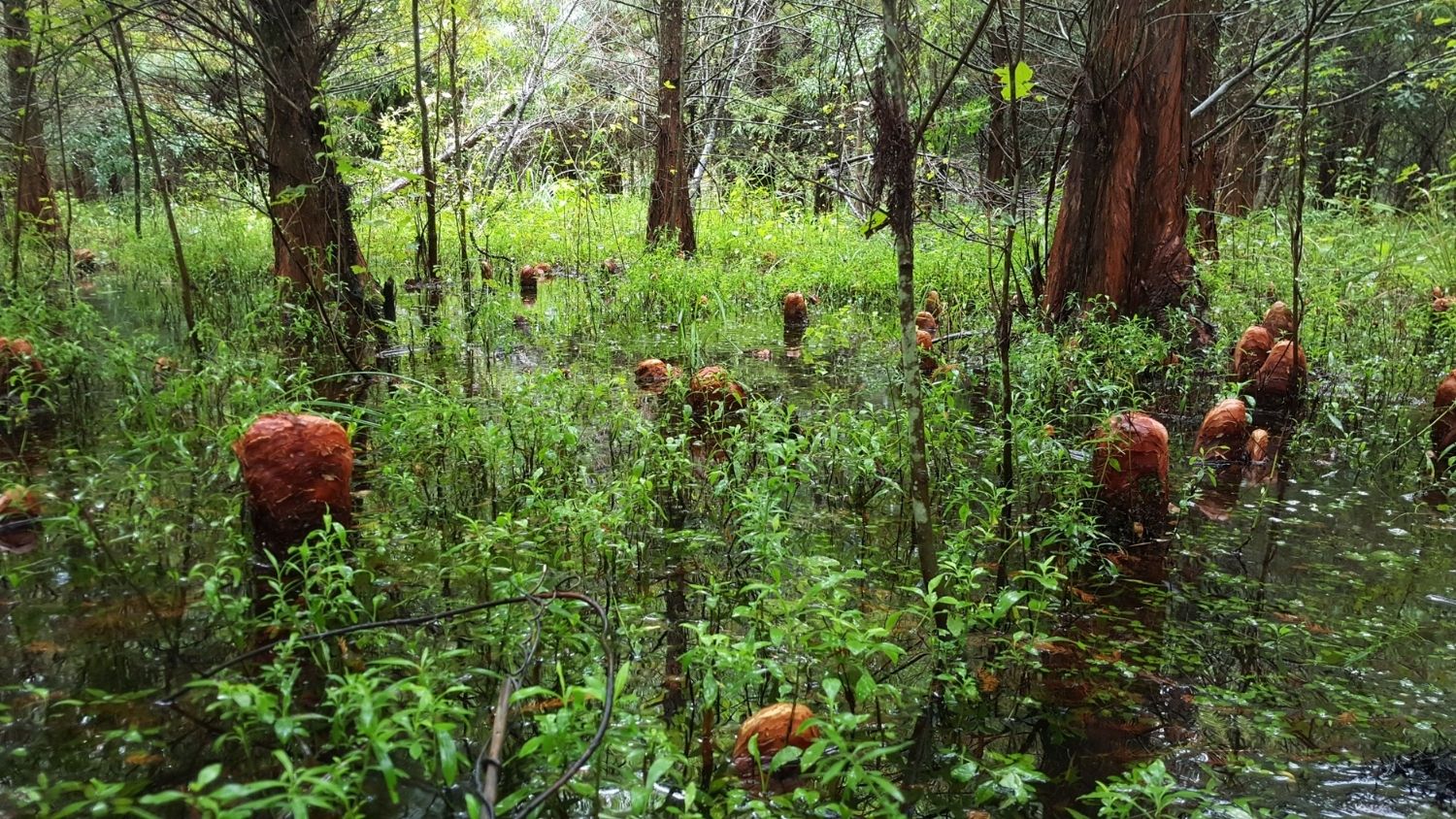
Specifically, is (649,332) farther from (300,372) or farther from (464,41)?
(464,41)

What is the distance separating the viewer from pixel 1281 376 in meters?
5.07

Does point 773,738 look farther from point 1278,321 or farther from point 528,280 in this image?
point 528,280

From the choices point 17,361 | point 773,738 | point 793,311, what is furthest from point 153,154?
point 793,311

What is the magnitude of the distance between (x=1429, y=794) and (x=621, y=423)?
3091 millimetres

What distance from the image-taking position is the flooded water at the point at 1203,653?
1.94 metres

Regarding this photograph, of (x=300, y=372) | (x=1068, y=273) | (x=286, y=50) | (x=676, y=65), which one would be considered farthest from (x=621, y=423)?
(x=676, y=65)

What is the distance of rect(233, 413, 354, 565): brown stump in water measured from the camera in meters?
2.89

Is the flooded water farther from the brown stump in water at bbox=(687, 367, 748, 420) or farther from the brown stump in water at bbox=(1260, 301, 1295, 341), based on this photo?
the brown stump in water at bbox=(1260, 301, 1295, 341)

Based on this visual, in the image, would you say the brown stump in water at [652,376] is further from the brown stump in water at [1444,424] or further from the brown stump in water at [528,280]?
the brown stump in water at [528,280]

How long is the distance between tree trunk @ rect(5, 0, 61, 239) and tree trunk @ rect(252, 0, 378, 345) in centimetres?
183

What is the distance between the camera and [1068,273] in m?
6.05

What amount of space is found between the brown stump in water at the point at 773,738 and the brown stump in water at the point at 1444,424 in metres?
3.83

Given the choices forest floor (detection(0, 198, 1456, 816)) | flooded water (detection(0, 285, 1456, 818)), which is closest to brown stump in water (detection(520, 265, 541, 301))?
forest floor (detection(0, 198, 1456, 816))

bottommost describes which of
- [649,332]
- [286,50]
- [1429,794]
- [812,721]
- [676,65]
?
[1429,794]
